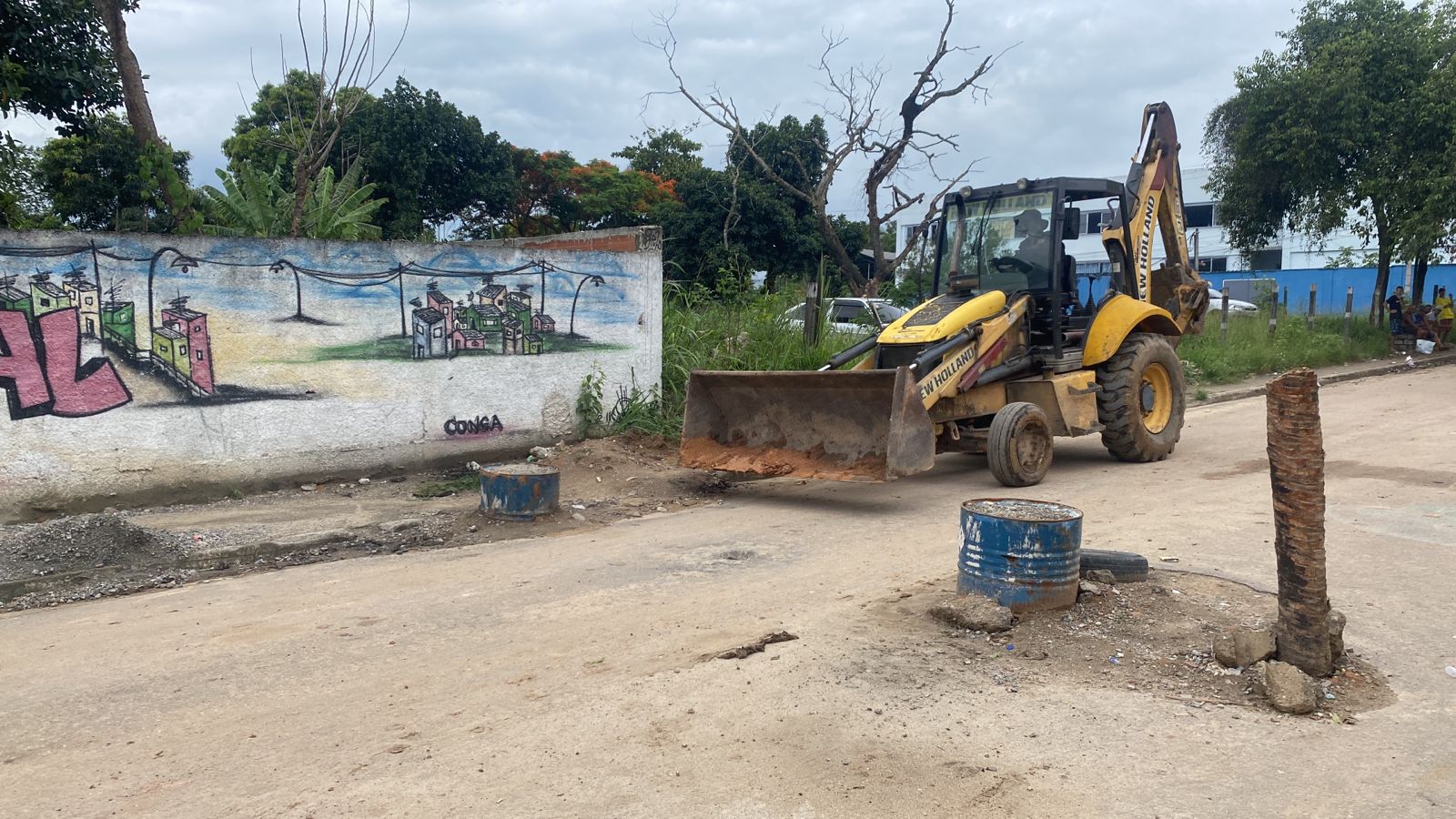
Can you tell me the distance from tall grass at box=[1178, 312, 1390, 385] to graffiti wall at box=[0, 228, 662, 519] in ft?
37.6

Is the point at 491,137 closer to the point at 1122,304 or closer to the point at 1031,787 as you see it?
the point at 1122,304

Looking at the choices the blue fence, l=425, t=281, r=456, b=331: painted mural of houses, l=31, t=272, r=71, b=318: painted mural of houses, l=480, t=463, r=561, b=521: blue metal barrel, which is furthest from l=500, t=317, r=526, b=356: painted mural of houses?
the blue fence

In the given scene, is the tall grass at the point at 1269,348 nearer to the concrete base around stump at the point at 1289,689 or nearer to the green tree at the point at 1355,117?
the green tree at the point at 1355,117

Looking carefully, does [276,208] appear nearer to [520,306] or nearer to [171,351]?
[520,306]

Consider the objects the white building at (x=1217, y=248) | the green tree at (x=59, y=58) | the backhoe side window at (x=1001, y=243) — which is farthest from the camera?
the white building at (x=1217, y=248)

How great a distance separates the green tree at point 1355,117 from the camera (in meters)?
20.6

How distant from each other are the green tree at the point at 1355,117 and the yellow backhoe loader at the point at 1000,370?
41.3ft

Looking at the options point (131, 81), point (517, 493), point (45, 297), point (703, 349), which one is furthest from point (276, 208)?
point (517, 493)

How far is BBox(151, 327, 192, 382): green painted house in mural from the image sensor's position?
894cm

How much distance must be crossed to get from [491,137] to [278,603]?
28.0m

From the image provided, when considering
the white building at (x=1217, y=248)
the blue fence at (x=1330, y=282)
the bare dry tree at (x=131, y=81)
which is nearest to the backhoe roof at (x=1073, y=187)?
the bare dry tree at (x=131, y=81)

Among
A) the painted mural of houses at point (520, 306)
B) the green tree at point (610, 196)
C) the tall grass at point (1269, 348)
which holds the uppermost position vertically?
the green tree at point (610, 196)

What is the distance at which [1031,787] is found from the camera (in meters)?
3.66

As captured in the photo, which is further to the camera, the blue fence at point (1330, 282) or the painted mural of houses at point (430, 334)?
the blue fence at point (1330, 282)
